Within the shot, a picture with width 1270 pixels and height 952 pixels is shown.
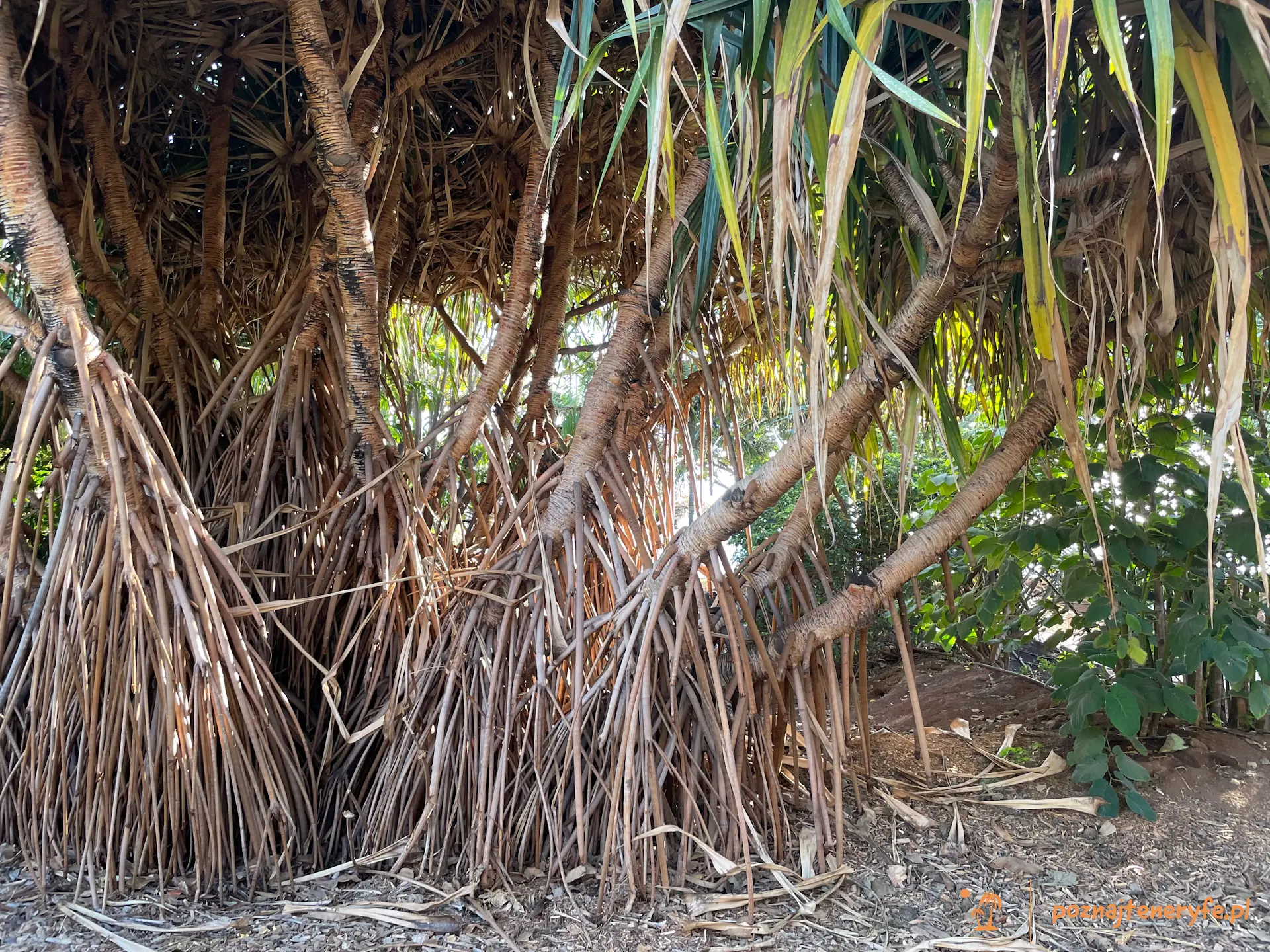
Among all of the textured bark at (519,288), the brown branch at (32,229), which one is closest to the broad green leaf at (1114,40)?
the textured bark at (519,288)

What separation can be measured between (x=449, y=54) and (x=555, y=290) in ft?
1.94

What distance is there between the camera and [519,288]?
1791 millimetres

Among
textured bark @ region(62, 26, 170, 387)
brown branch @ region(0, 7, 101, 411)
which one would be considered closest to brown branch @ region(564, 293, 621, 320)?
textured bark @ region(62, 26, 170, 387)

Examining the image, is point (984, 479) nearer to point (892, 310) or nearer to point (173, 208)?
point (892, 310)

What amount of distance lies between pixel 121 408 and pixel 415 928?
38.8 inches

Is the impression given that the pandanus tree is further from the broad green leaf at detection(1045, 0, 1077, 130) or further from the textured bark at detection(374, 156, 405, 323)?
the broad green leaf at detection(1045, 0, 1077, 130)

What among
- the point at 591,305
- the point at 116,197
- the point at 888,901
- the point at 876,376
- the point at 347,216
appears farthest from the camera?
the point at 591,305

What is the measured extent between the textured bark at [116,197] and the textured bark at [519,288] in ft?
2.52

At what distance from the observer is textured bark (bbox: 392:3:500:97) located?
188cm

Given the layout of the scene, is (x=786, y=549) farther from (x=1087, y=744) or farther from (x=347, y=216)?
(x=347, y=216)

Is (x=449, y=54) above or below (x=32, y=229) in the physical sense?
above

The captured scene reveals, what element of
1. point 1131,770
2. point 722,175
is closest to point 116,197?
point 722,175

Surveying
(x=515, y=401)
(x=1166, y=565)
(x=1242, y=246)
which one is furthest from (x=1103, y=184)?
(x=515, y=401)

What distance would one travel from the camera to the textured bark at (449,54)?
74.2 inches
